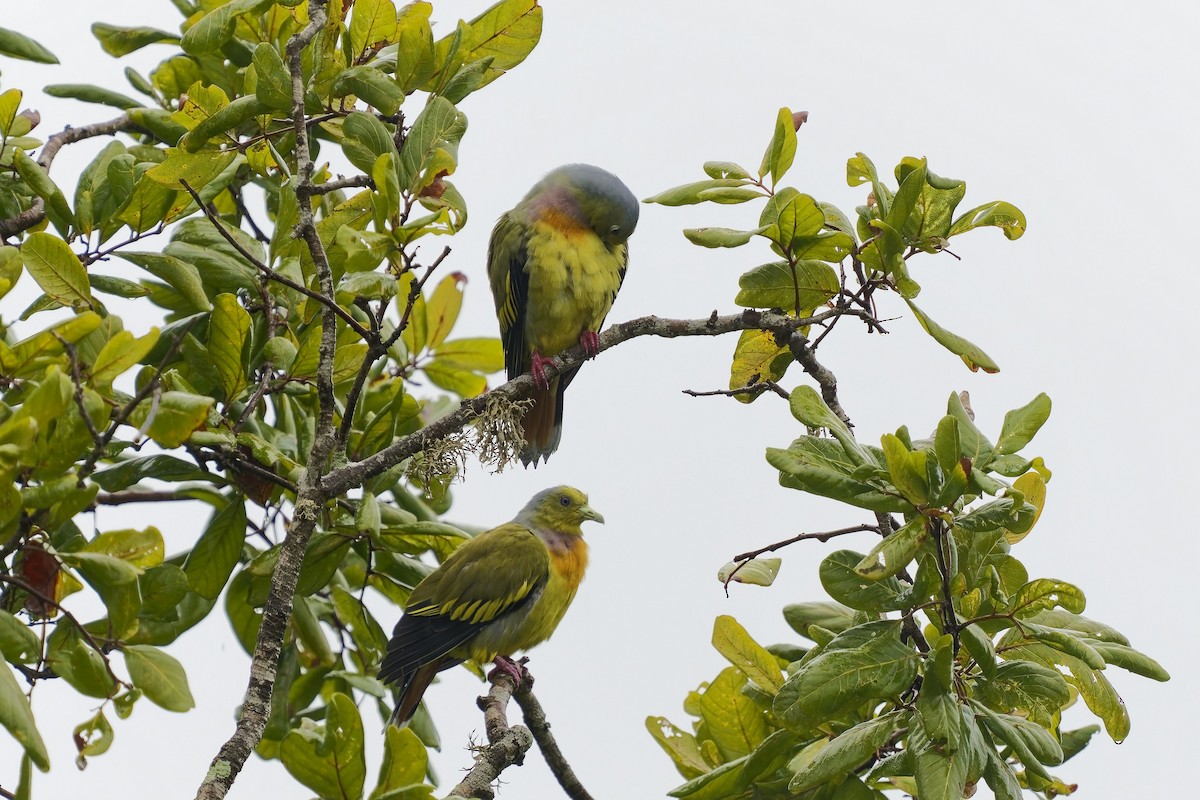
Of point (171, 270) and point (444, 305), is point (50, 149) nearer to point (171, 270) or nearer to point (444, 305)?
point (171, 270)

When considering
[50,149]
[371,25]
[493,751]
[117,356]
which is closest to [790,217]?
[371,25]

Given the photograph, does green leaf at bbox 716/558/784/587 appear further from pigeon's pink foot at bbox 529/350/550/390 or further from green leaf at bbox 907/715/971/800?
pigeon's pink foot at bbox 529/350/550/390

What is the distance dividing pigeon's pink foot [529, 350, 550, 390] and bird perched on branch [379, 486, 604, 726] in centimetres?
62

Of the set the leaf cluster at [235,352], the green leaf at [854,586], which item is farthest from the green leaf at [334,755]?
the green leaf at [854,586]

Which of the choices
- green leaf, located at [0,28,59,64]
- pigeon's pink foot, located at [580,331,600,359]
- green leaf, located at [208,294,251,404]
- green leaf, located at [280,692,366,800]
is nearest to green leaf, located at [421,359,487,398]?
pigeon's pink foot, located at [580,331,600,359]

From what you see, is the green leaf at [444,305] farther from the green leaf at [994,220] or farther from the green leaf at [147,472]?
the green leaf at [994,220]

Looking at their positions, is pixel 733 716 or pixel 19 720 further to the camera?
pixel 733 716

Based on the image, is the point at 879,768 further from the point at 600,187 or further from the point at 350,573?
the point at 600,187

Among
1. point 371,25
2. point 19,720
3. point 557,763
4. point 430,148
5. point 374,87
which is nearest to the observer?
point 19,720

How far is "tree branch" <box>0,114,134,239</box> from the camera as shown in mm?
3488

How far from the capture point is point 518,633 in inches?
182

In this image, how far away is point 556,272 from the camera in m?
4.78

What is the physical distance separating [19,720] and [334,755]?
0.71 meters

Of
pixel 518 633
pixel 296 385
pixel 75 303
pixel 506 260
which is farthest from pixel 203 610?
pixel 506 260
